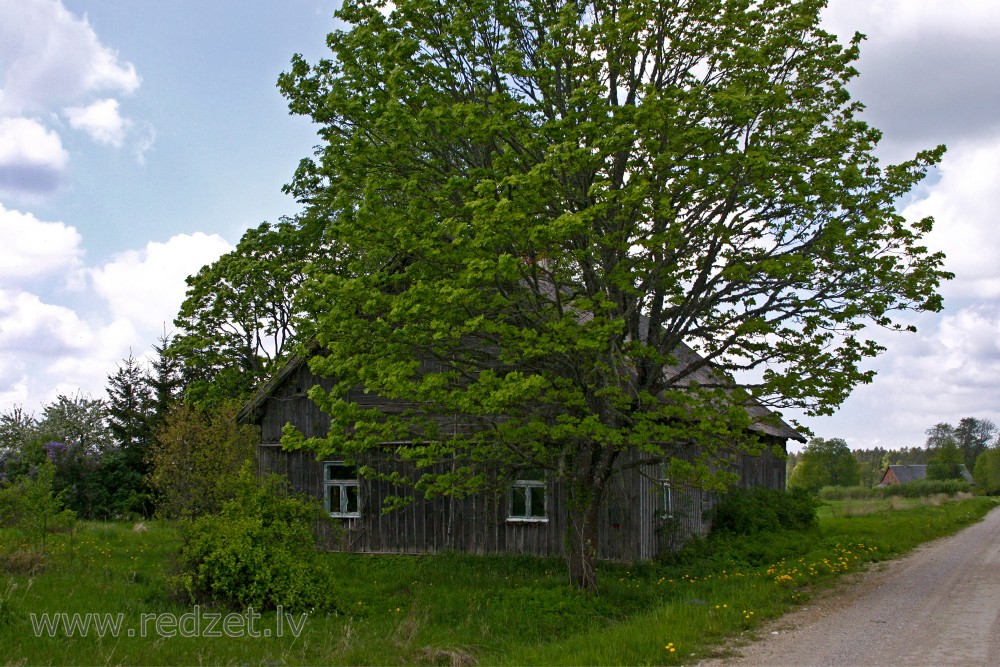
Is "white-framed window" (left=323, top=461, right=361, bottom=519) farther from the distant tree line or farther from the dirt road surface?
the distant tree line

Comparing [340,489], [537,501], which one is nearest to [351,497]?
[340,489]

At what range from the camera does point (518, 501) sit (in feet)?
60.8

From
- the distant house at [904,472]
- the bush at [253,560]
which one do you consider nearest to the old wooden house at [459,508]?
the bush at [253,560]

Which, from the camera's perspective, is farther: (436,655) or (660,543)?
(660,543)

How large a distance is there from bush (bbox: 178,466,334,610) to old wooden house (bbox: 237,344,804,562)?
3.54 metres

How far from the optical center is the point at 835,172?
13.3m

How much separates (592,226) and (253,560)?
23.9ft

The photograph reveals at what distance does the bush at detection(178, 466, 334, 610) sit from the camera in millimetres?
11805

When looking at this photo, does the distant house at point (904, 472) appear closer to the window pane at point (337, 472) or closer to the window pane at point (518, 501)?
the window pane at point (518, 501)

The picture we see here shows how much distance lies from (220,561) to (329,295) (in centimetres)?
442

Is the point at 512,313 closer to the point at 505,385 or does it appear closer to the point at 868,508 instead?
the point at 505,385

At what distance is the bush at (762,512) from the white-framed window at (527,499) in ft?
17.0

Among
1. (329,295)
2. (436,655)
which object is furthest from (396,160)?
(436,655)

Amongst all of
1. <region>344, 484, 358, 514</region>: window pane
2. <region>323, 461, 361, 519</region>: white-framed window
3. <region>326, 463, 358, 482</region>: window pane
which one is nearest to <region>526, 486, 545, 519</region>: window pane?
<region>323, 461, 361, 519</region>: white-framed window
